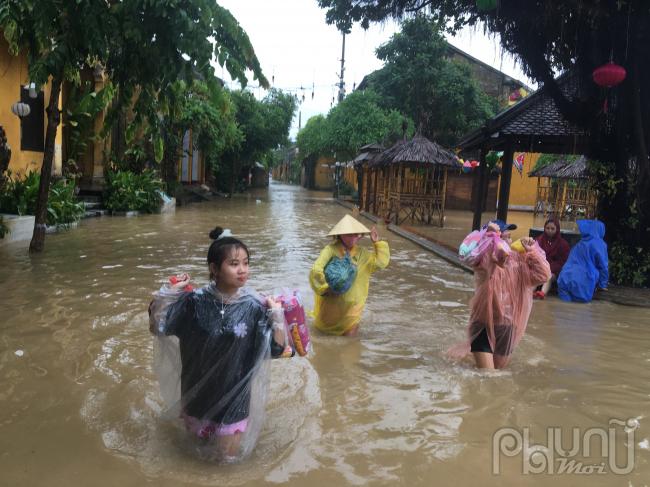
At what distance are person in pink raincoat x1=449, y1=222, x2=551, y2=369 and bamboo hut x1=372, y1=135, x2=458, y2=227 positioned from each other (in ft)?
39.4

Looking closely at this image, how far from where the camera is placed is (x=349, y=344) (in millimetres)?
5195

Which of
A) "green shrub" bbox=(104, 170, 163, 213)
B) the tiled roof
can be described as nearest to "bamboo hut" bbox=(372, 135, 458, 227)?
the tiled roof

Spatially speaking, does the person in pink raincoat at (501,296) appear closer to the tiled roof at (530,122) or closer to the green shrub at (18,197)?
the tiled roof at (530,122)

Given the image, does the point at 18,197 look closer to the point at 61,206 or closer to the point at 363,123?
the point at 61,206

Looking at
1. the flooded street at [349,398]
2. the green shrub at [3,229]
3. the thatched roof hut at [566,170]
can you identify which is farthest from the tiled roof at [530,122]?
the green shrub at [3,229]

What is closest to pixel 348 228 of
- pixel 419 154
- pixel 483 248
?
pixel 483 248

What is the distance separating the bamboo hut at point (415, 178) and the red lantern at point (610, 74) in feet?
29.5

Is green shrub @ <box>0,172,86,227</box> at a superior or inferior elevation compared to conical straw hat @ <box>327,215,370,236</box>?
inferior

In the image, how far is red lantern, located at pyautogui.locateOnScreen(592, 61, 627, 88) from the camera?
696 cm

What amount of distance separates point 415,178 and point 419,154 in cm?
189

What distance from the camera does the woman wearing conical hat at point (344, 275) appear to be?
4.98 m

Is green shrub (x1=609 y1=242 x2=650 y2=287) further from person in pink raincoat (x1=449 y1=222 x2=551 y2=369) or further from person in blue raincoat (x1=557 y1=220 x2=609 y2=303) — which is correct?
person in pink raincoat (x1=449 y1=222 x2=551 y2=369)

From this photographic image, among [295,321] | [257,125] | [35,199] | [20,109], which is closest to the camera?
[295,321]

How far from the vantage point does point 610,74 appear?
6977 millimetres
